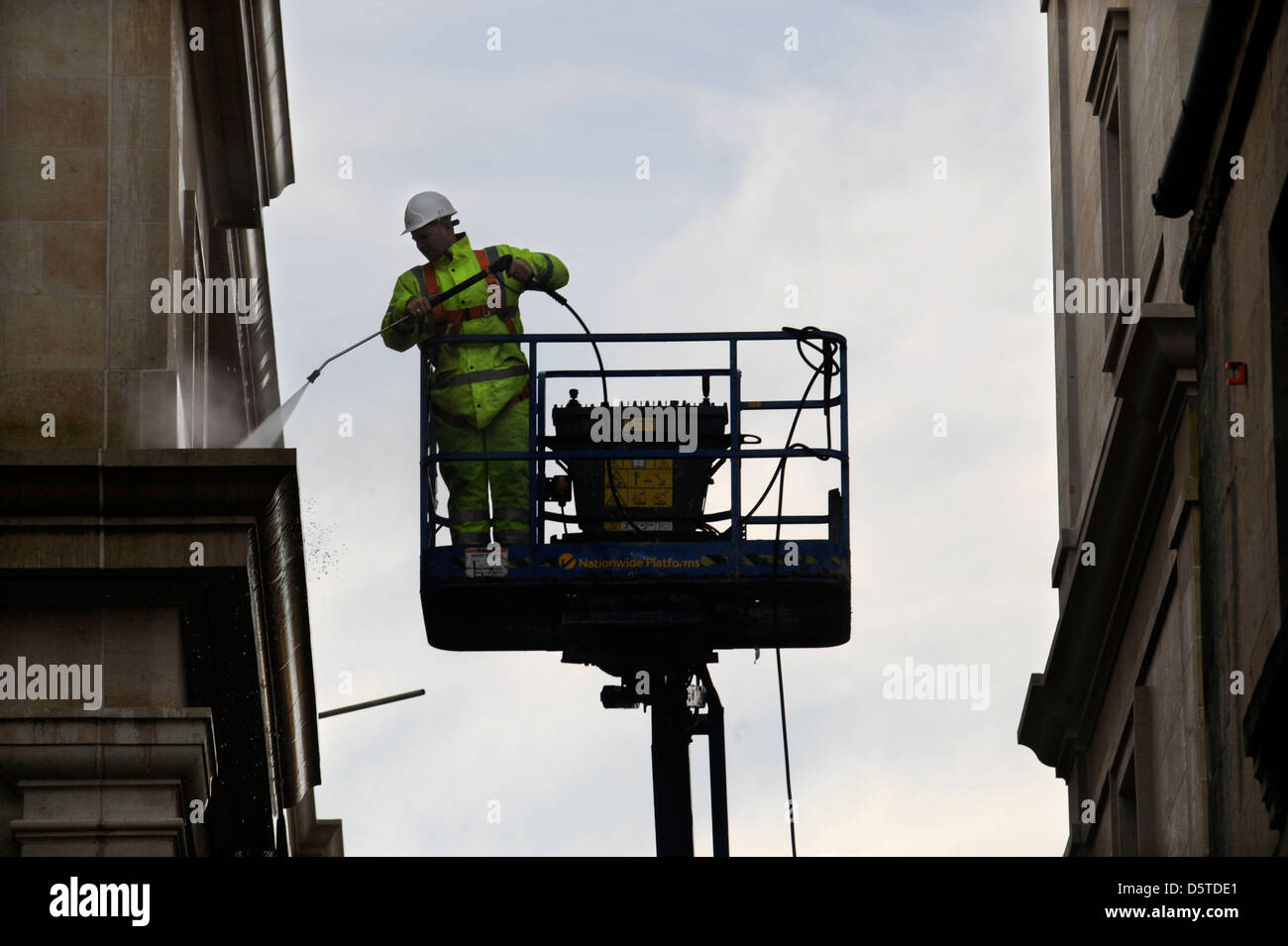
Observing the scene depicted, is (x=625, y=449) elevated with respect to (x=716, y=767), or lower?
elevated

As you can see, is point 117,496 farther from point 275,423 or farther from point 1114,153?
point 1114,153

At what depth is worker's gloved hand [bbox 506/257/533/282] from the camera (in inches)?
869

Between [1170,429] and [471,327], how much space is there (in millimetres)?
5378

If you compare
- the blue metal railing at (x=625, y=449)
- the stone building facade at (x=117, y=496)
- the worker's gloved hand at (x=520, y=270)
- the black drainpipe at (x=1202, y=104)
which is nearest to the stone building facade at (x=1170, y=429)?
the black drainpipe at (x=1202, y=104)

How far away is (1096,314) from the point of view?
26438mm

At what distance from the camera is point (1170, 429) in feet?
70.6

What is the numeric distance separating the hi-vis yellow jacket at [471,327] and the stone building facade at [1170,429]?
181 inches

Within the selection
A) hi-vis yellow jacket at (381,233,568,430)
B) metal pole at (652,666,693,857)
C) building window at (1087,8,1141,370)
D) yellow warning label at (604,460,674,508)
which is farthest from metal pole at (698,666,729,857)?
building window at (1087,8,1141,370)

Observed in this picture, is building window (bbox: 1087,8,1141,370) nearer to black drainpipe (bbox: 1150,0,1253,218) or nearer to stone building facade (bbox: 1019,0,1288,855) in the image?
stone building facade (bbox: 1019,0,1288,855)

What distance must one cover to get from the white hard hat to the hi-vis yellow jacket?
0.35m

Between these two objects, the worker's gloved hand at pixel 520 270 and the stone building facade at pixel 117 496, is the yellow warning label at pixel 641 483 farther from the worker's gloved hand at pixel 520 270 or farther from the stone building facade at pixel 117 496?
the stone building facade at pixel 117 496

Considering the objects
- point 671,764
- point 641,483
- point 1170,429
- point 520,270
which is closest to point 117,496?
point 520,270
